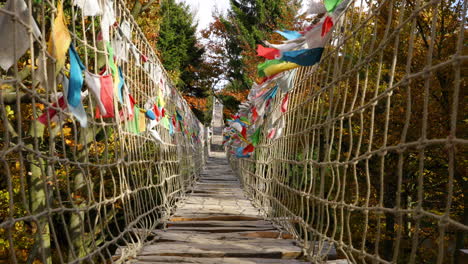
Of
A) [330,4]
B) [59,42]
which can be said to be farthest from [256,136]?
[59,42]

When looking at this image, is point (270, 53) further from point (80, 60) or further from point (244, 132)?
point (244, 132)

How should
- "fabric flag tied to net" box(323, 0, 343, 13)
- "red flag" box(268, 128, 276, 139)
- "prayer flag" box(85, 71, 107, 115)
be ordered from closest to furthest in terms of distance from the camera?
"prayer flag" box(85, 71, 107, 115)
"fabric flag tied to net" box(323, 0, 343, 13)
"red flag" box(268, 128, 276, 139)

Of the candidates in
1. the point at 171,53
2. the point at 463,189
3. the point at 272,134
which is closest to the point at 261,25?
the point at 171,53

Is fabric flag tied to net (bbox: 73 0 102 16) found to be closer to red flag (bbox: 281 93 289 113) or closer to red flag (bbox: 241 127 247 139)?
red flag (bbox: 281 93 289 113)

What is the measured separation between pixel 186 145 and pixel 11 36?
5.25 meters

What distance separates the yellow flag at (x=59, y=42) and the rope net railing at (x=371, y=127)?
1.03 meters

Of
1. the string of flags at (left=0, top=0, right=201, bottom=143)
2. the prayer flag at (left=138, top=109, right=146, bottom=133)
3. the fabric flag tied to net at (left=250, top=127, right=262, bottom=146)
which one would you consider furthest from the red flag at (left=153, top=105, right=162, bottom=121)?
the fabric flag tied to net at (left=250, top=127, right=262, bottom=146)

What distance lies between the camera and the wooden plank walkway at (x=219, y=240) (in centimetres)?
214

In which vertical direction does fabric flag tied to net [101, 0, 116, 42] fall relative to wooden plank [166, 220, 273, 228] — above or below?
above

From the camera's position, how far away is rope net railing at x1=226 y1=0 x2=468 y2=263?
4.35 ft

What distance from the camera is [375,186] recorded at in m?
6.94

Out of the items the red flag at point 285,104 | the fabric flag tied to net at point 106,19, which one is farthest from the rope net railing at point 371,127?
the fabric flag tied to net at point 106,19

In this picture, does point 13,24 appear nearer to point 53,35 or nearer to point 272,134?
point 53,35

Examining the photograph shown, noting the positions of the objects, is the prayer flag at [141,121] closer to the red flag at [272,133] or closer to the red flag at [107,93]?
the red flag at [107,93]
